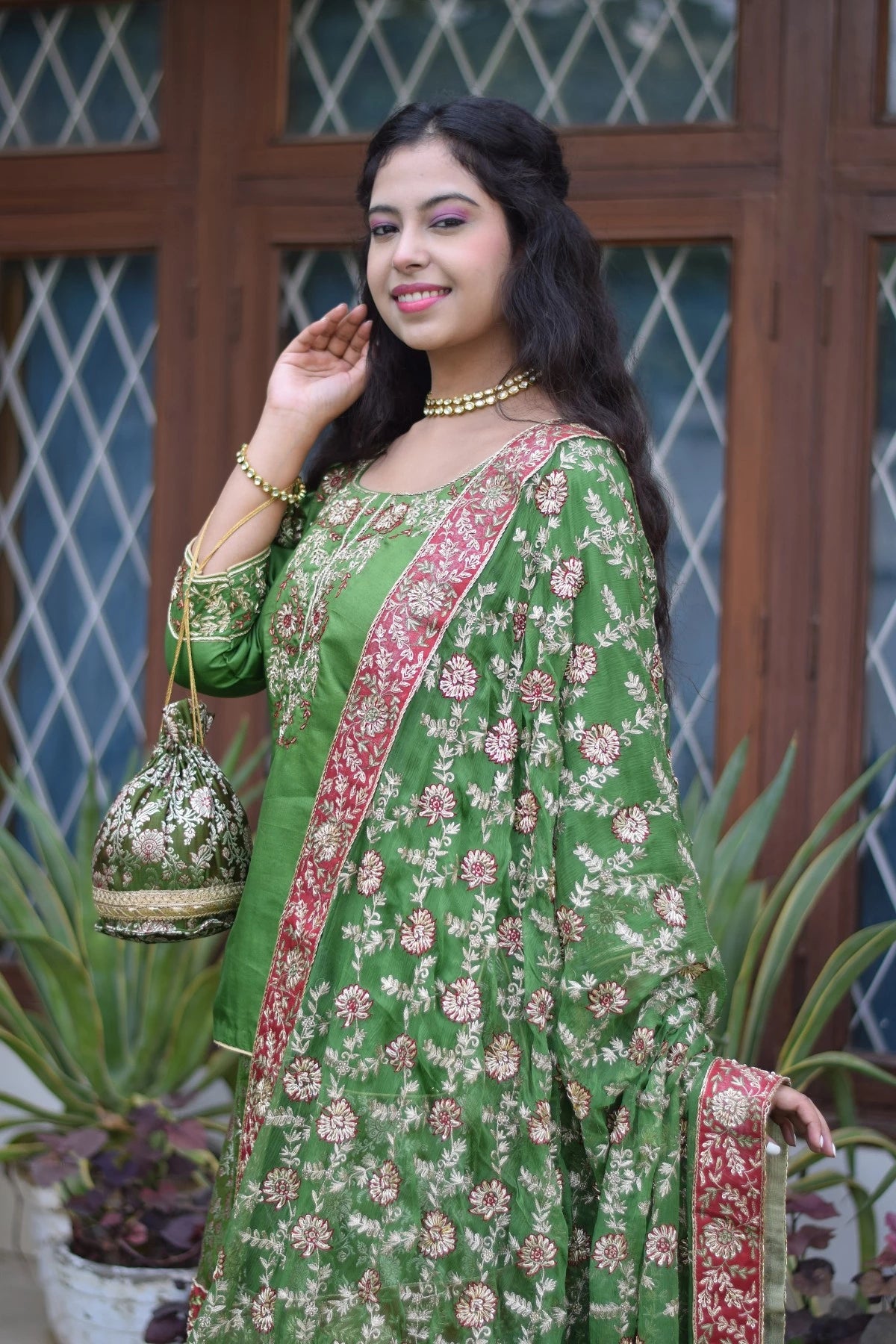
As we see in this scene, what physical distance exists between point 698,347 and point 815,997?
1.26 m

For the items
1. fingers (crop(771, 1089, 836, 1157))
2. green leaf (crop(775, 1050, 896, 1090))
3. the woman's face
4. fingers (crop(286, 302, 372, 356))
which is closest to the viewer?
fingers (crop(771, 1089, 836, 1157))

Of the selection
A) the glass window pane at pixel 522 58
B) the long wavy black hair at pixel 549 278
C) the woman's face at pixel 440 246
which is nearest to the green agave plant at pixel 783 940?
the long wavy black hair at pixel 549 278

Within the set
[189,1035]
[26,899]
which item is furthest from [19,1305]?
[26,899]

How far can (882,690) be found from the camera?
301 cm

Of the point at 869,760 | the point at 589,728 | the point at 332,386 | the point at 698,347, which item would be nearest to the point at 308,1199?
the point at 589,728

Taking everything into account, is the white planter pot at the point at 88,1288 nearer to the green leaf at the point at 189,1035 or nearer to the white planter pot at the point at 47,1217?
the white planter pot at the point at 47,1217

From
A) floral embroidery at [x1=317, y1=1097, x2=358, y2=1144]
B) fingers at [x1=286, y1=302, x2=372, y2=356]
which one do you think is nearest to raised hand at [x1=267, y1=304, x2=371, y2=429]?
fingers at [x1=286, y1=302, x2=372, y2=356]

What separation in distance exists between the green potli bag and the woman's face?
1.82 feet

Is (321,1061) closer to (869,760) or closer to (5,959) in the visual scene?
(869,760)

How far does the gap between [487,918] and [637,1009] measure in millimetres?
185

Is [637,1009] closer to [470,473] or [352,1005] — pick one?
[352,1005]

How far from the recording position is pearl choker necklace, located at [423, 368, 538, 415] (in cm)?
187

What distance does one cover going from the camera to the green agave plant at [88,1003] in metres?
2.75

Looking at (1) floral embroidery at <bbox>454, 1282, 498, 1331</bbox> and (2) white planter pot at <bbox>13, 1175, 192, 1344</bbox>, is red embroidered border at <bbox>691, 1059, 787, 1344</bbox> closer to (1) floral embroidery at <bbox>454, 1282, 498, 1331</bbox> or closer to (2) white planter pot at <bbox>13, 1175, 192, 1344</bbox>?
(1) floral embroidery at <bbox>454, 1282, 498, 1331</bbox>
